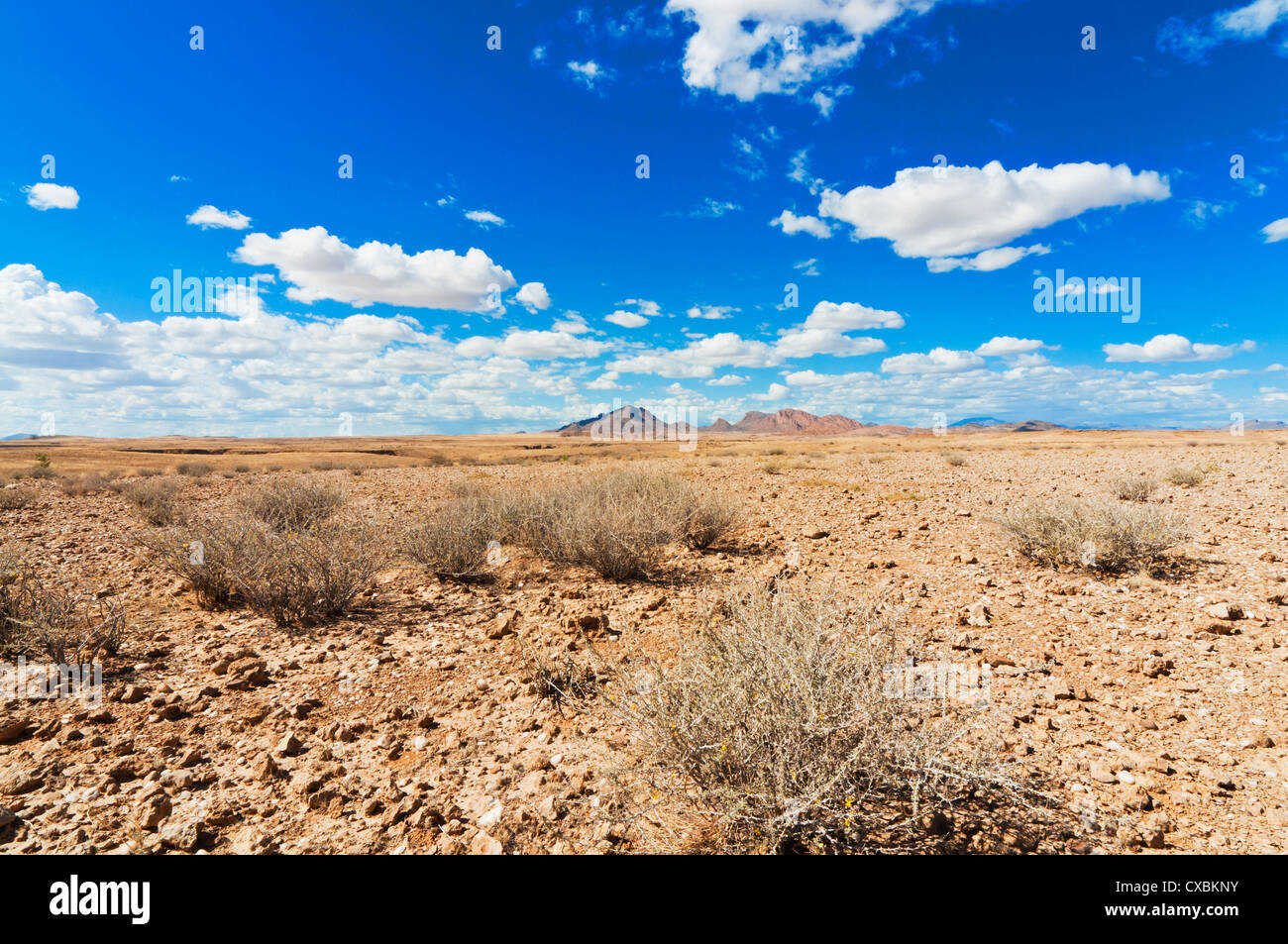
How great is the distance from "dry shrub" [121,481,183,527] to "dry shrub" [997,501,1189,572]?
12530 mm

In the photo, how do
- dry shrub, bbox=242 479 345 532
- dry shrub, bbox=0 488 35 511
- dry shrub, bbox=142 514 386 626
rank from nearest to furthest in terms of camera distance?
dry shrub, bbox=142 514 386 626, dry shrub, bbox=242 479 345 532, dry shrub, bbox=0 488 35 511

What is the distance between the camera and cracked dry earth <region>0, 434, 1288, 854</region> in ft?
8.03

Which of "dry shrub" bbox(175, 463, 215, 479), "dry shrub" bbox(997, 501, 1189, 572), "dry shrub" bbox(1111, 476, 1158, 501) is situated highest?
"dry shrub" bbox(175, 463, 215, 479)

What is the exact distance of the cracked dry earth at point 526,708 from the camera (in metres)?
2.45

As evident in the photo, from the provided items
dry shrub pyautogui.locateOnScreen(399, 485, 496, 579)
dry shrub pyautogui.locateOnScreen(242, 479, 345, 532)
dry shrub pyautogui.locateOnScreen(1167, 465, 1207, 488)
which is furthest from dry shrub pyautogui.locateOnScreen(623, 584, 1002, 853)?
dry shrub pyautogui.locateOnScreen(1167, 465, 1207, 488)

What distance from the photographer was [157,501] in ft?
35.3

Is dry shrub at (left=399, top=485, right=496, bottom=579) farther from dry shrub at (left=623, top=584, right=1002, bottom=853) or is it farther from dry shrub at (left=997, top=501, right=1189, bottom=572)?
dry shrub at (left=997, top=501, right=1189, bottom=572)

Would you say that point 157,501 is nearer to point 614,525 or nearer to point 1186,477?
point 614,525

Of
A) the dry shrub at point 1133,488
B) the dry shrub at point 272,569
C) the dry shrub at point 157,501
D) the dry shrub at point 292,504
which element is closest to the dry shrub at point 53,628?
the dry shrub at point 272,569

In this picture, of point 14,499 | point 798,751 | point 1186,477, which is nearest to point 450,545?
point 798,751

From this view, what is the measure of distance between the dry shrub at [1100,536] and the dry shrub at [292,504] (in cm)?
1032

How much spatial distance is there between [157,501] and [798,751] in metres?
13.5
